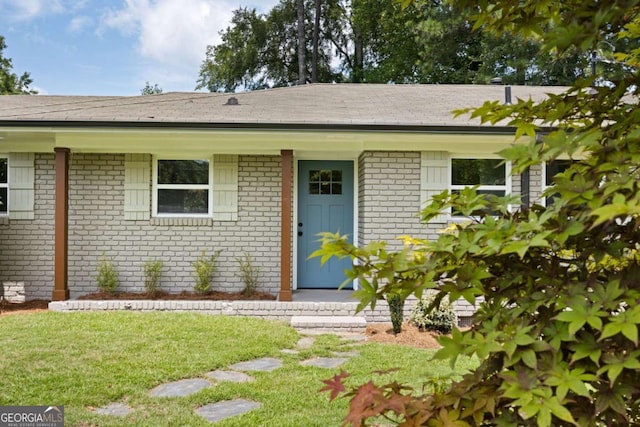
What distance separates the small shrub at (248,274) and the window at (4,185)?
168 inches

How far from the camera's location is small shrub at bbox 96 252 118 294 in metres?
7.94

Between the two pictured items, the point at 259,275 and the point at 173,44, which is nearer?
the point at 259,275

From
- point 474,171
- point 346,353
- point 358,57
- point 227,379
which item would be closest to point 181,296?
point 346,353

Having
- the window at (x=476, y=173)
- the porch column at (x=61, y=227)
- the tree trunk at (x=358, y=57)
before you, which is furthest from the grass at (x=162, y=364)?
the tree trunk at (x=358, y=57)

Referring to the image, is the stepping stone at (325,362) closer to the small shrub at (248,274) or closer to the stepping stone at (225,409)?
the stepping stone at (225,409)

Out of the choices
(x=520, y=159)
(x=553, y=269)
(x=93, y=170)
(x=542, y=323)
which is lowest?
(x=542, y=323)

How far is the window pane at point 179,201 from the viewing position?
8422 millimetres

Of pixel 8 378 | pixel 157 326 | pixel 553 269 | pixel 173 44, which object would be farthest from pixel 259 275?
pixel 173 44

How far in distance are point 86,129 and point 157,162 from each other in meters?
1.45

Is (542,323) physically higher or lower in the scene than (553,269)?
lower

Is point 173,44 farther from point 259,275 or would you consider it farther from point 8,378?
point 8,378

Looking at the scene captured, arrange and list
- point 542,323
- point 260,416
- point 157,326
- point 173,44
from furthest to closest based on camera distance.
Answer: point 173,44, point 157,326, point 260,416, point 542,323

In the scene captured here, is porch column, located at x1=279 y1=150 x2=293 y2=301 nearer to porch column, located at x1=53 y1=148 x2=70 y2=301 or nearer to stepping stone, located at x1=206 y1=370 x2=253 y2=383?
stepping stone, located at x1=206 y1=370 x2=253 y2=383

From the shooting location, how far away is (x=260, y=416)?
3.55 m
